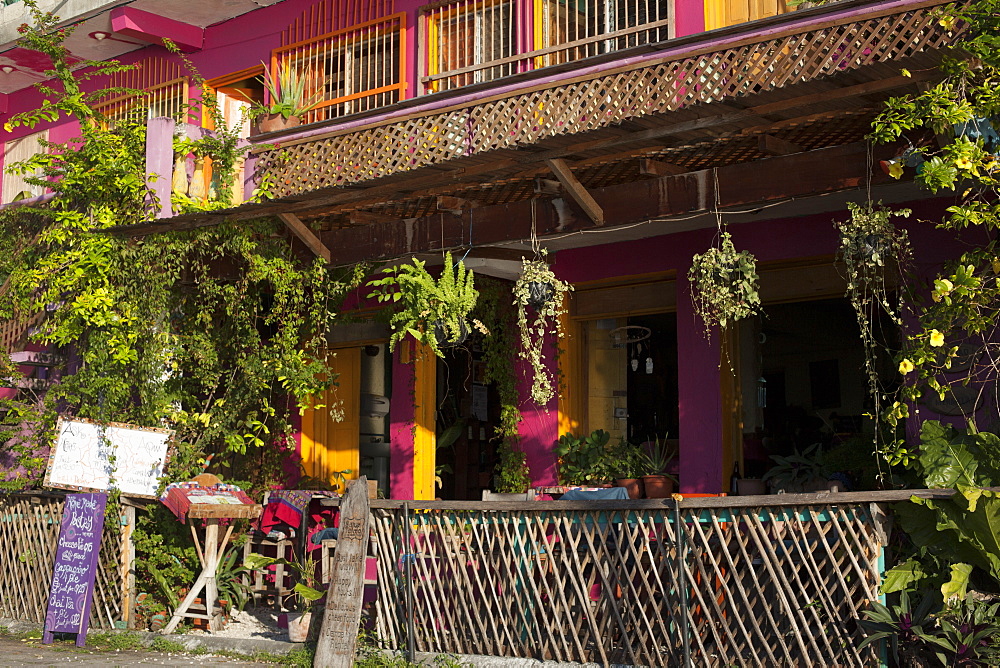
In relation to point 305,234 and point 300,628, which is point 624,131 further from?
point 300,628

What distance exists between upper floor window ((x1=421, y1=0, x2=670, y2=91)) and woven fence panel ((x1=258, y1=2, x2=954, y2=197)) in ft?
5.91

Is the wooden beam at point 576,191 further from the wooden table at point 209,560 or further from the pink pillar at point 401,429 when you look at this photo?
the pink pillar at point 401,429

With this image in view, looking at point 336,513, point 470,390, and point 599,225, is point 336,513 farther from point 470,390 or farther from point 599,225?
point 599,225

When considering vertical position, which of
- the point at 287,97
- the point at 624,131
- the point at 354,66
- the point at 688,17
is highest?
the point at 354,66

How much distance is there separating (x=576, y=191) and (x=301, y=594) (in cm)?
390

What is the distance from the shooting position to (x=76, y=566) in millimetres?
9953

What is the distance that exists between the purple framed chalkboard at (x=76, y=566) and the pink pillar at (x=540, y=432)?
14.4 feet

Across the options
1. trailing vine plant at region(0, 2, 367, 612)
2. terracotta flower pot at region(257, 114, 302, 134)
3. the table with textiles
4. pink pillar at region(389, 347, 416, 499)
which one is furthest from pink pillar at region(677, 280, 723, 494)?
terracotta flower pot at region(257, 114, 302, 134)

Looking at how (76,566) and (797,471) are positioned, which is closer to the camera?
(76,566)

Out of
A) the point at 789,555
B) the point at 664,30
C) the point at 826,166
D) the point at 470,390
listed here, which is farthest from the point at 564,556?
the point at 470,390

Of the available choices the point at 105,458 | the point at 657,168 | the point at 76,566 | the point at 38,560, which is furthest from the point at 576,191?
the point at 38,560

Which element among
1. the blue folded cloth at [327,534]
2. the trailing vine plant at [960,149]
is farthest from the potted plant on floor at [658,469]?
the trailing vine plant at [960,149]

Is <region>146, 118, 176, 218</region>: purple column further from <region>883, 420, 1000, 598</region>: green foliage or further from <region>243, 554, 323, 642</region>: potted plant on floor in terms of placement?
<region>883, 420, 1000, 598</region>: green foliage

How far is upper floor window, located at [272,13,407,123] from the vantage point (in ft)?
42.4
